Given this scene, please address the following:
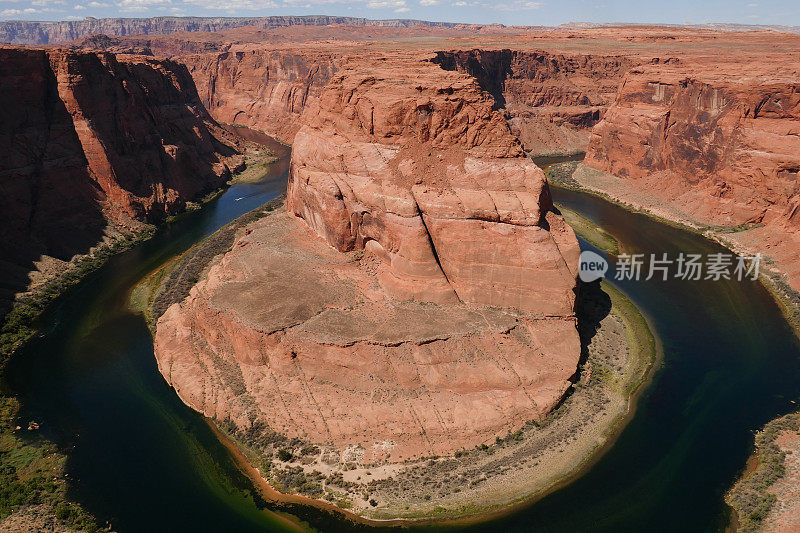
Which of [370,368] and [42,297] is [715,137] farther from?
[42,297]

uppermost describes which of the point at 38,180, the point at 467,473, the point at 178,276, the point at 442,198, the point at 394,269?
Answer: the point at 442,198

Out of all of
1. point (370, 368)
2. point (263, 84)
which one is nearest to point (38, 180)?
point (370, 368)

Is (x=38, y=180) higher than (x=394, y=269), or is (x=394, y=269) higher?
(x=38, y=180)

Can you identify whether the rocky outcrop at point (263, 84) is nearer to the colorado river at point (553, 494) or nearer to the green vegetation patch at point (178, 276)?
the green vegetation patch at point (178, 276)

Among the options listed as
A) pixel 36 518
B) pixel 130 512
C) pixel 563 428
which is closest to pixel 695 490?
pixel 563 428

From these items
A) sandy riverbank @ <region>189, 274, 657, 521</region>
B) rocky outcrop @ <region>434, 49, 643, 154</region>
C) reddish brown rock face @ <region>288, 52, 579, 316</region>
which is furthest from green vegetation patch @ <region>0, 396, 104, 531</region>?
rocky outcrop @ <region>434, 49, 643, 154</region>

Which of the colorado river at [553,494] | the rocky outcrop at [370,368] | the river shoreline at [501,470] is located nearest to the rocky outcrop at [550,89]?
the colorado river at [553,494]

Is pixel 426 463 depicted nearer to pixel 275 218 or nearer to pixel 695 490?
pixel 695 490
